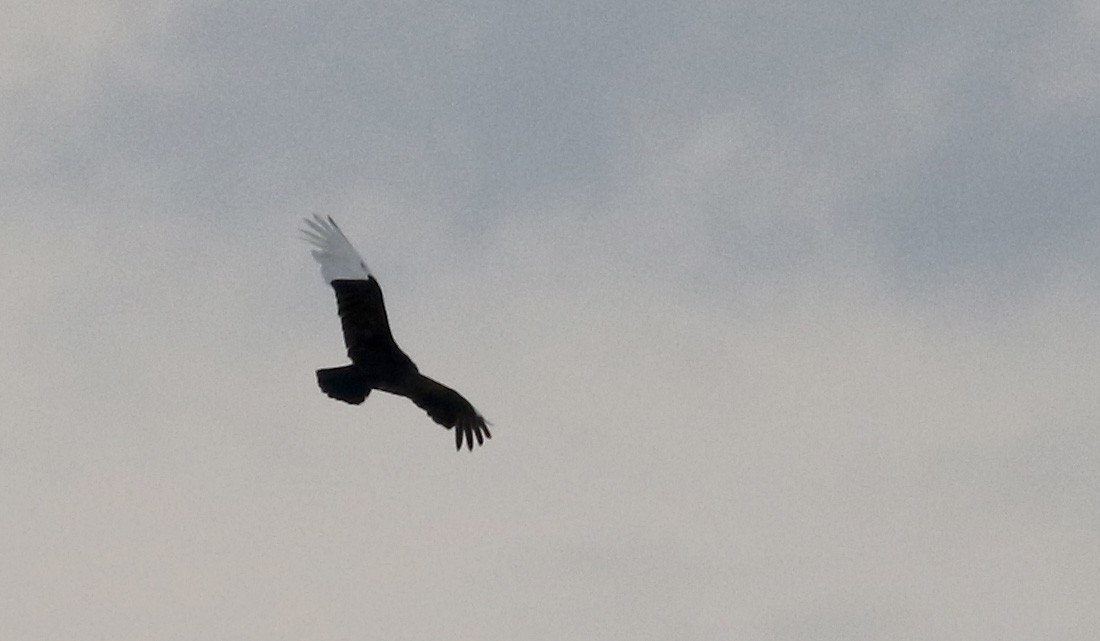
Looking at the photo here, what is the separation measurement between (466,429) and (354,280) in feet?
13.6

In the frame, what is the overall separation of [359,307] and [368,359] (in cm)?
131

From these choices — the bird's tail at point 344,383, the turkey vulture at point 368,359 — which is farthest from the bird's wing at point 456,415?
the bird's tail at point 344,383

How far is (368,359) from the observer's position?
2938cm

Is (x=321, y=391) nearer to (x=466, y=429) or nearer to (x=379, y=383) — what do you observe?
(x=379, y=383)

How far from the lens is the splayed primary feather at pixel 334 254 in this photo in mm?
30703

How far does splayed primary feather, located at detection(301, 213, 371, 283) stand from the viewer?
30703 mm

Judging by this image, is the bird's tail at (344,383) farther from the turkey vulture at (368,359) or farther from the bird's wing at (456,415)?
the bird's wing at (456,415)

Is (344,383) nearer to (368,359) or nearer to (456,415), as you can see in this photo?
(368,359)

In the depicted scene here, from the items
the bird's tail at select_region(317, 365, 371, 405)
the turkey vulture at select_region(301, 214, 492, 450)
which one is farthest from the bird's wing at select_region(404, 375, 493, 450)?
the bird's tail at select_region(317, 365, 371, 405)

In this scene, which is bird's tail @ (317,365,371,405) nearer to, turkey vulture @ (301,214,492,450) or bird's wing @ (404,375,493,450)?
turkey vulture @ (301,214,492,450)

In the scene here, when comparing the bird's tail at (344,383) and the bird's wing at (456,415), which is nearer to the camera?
the bird's tail at (344,383)

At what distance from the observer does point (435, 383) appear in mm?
30188

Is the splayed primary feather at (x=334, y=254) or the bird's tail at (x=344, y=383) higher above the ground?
the splayed primary feather at (x=334, y=254)

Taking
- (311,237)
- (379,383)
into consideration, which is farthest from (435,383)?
(311,237)
